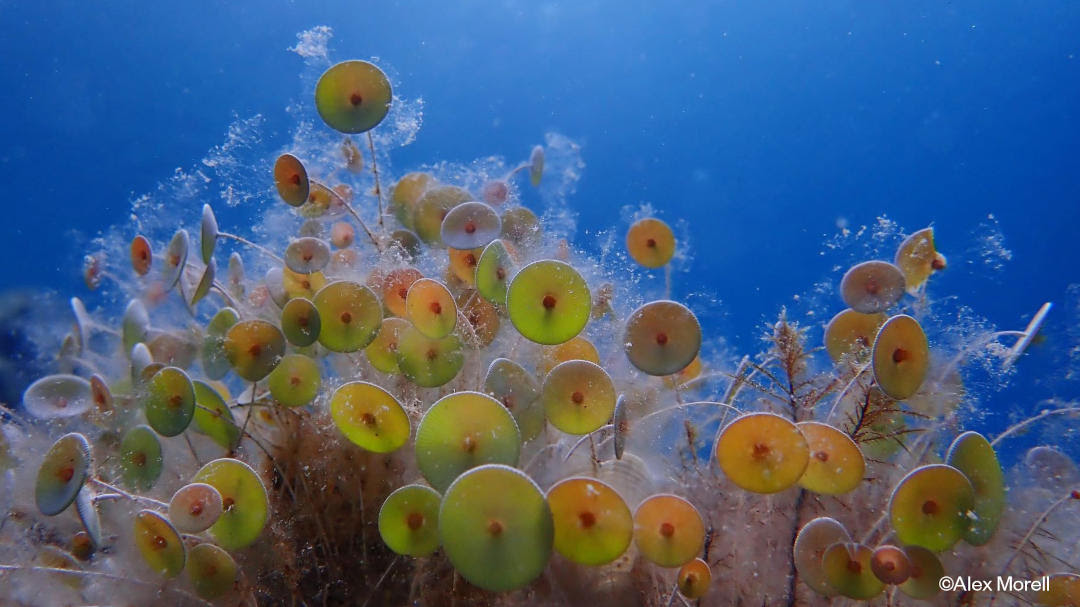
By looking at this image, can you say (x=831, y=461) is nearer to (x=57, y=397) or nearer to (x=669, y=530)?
(x=669, y=530)

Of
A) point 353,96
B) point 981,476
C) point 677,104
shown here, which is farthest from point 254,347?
point 677,104

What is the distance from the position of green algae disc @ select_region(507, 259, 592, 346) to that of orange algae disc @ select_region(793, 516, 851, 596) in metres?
0.75

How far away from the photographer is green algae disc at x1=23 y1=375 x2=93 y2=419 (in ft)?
6.30

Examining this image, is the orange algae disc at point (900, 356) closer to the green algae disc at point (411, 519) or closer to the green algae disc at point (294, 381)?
the green algae disc at point (411, 519)

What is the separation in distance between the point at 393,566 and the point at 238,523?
459 mm

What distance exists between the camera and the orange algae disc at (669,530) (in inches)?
47.7

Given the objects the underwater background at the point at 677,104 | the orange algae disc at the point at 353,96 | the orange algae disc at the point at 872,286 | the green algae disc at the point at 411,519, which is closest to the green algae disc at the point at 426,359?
the green algae disc at the point at 411,519

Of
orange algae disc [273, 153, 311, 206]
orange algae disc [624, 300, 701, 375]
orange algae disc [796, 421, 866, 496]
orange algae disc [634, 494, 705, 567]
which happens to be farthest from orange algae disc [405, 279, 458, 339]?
orange algae disc [796, 421, 866, 496]

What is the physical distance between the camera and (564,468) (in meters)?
1.69

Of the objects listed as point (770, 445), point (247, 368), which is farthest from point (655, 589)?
point (247, 368)

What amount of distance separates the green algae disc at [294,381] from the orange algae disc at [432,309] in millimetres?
402

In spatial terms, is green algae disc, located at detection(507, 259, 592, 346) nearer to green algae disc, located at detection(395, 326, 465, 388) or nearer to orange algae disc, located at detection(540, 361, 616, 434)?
orange algae disc, located at detection(540, 361, 616, 434)

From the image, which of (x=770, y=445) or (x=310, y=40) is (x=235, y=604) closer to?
(x=770, y=445)

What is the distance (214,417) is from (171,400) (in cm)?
19
